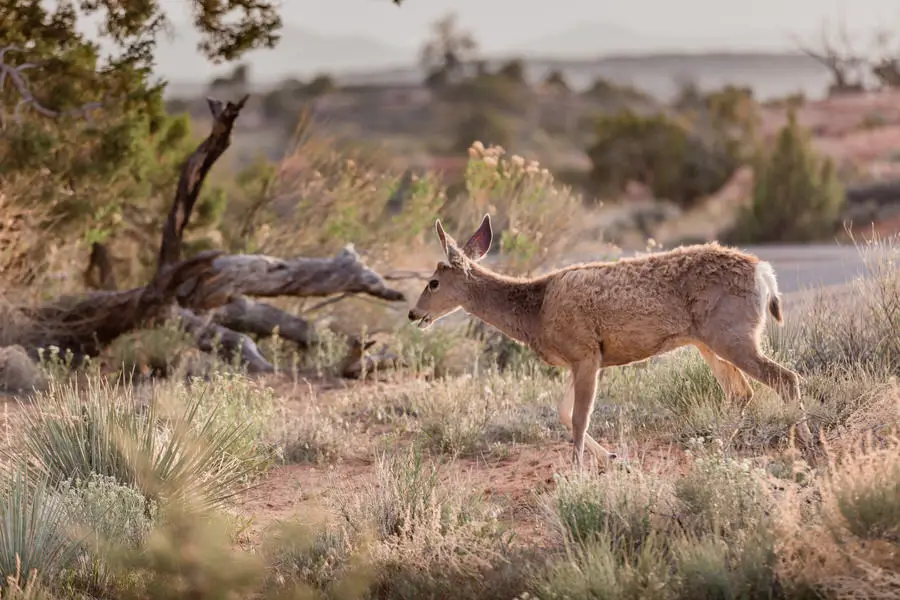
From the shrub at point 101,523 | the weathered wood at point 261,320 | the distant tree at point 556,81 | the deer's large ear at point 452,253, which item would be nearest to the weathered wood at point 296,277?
the weathered wood at point 261,320

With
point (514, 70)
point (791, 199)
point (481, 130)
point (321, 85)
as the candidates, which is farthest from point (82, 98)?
point (514, 70)

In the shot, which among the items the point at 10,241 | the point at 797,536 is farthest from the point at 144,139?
the point at 797,536

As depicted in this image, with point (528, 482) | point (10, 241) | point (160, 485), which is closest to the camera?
point (160, 485)

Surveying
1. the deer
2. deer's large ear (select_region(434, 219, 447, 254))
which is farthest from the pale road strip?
deer's large ear (select_region(434, 219, 447, 254))

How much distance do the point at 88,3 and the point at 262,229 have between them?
3.26 meters

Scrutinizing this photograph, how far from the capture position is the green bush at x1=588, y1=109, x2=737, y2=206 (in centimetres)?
4559

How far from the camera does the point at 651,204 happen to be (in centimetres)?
4544

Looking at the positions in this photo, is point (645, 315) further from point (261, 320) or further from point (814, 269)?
point (814, 269)

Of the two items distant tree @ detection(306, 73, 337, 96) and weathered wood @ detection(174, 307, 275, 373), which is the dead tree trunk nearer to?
weathered wood @ detection(174, 307, 275, 373)

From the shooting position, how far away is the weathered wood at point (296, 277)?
13.2 metres

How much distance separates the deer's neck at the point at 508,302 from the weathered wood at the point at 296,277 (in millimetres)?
4091

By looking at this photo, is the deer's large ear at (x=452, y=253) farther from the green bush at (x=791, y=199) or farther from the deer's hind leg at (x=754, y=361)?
the green bush at (x=791, y=199)

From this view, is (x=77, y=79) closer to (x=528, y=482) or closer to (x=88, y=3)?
(x=88, y=3)

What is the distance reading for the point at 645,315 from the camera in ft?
26.8
